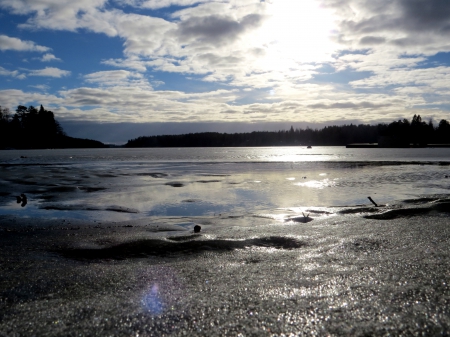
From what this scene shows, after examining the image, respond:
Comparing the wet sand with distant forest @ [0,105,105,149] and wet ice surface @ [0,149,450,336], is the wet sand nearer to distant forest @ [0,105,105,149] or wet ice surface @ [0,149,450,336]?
wet ice surface @ [0,149,450,336]

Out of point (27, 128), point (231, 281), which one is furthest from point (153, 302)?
point (27, 128)

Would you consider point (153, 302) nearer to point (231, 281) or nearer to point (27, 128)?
point (231, 281)

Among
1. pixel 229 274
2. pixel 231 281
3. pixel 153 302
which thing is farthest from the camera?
pixel 229 274

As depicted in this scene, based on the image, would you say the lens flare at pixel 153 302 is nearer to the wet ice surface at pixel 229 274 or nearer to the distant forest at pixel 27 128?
the wet ice surface at pixel 229 274

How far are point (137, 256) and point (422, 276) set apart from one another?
441 centimetres

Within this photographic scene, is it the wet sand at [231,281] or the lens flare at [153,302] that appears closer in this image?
the wet sand at [231,281]

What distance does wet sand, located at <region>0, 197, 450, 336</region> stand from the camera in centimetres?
360

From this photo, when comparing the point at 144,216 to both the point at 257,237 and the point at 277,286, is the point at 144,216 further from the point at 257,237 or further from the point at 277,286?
the point at 277,286

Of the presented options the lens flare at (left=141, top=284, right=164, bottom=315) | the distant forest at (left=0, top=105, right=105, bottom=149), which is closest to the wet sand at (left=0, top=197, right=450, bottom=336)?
the lens flare at (left=141, top=284, right=164, bottom=315)

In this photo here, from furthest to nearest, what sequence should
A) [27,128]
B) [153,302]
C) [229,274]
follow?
[27,128] → [229,274] → [153,302]

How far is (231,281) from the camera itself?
4.88 metres

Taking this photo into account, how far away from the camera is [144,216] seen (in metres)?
11.5

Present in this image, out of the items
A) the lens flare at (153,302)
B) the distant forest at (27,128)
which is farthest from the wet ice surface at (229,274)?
the distant forest at (27,128)

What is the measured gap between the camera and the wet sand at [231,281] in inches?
142
